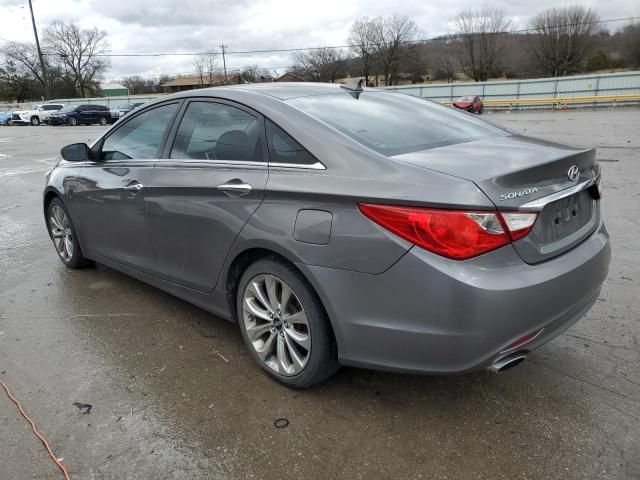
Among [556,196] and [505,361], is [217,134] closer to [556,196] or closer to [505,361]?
[556,196]

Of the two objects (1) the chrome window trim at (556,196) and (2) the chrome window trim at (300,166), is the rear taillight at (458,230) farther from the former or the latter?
(2) the chrome window trim at (300,166)

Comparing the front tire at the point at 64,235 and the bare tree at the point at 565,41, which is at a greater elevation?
the bare tree at the point at 565,41

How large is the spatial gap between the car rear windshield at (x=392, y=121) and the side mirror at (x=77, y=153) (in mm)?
2154

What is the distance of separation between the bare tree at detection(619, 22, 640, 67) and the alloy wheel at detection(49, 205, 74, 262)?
64178 mm

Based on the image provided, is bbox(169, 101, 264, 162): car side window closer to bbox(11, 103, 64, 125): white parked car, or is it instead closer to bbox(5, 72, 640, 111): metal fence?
bbox(5, 72, 640, 111): metal fence

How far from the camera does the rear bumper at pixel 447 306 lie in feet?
7.07

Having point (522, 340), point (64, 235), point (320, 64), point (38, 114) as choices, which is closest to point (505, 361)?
point (522, 340)

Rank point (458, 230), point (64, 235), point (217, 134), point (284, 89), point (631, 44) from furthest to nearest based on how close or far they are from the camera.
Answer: point (631, 44) → point (64, 235) → point (284, 89) → point (217, 134) → point (458, 230)

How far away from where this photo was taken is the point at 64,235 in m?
4.95

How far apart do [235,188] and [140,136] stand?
1404 millimetres

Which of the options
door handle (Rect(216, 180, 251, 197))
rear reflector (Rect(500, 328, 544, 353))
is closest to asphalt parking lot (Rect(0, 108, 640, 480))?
rear reflector (Rect(500, 328, 544, 353))

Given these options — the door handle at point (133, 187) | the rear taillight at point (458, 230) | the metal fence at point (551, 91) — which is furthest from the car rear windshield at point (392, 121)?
the metal fence at point (551, 91)

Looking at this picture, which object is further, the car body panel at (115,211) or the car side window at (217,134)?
the car body panel at (115,211)

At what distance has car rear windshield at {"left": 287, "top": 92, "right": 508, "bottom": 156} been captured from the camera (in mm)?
2771
